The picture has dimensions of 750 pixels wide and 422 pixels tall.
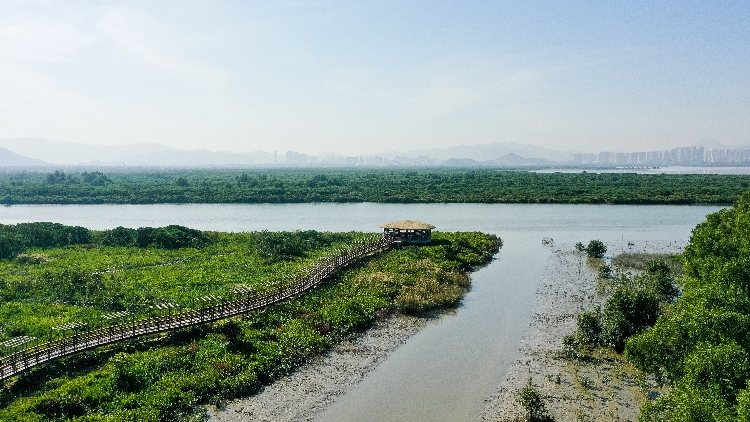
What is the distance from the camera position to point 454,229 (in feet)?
209

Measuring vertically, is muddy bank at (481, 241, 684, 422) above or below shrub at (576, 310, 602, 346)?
below

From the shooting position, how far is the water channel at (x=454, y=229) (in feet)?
69.1

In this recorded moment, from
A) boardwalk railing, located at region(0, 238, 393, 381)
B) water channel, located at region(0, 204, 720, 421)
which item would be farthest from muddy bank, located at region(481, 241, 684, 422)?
boardwalk railing, located at region(0, 238, 393, 381)

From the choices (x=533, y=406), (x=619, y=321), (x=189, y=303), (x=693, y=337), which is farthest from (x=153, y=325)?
(x=619, y=321)

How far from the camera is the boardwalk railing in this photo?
67.9ft

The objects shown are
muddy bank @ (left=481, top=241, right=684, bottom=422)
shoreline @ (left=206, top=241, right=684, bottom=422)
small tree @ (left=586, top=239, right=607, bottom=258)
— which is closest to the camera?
shoreline @ (left=206, top=241, right=684, bottom=422)

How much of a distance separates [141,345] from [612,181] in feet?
454

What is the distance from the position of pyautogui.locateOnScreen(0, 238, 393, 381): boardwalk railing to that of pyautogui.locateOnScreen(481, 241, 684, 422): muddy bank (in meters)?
15.3

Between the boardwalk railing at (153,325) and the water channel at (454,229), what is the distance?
967 cm

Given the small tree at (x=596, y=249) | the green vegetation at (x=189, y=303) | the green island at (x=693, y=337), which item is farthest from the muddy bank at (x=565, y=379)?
the small tree at (x=596, y=249)

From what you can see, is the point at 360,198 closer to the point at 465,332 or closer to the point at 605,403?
the point at 465,332

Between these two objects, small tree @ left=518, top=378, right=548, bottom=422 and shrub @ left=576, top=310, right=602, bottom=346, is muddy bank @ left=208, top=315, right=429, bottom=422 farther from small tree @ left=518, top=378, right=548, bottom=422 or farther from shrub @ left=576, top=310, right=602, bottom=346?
shrub @ left=576, top=310, right=602, bottom=346

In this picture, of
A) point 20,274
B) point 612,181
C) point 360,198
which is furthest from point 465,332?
point 612,181

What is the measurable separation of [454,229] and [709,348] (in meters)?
48.9
